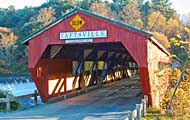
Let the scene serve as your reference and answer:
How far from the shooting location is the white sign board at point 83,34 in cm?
→ 1541

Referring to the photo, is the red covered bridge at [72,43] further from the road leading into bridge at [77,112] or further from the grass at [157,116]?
the road leading into bridge at [77,112]

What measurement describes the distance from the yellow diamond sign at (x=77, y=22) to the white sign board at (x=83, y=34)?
0.94 feet

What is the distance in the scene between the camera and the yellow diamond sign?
15854 mm

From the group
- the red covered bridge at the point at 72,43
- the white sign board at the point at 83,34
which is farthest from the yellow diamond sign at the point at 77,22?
the white sign board at the point at 83,34

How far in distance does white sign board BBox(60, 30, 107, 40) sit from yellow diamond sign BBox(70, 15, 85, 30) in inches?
11.2

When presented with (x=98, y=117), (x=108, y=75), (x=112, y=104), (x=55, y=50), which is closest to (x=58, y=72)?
(x=55, y=50)

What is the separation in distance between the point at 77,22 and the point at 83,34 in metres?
0.66

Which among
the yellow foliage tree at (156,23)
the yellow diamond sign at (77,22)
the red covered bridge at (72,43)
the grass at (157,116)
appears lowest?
the grass at (157,116)

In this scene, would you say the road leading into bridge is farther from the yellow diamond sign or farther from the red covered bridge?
the yellow diamond sign

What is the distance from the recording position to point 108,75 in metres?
31.2

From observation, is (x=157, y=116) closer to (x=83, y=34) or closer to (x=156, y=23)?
(x=83, y=34)

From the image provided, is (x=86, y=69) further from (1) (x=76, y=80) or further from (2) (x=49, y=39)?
(2) (x=49, y=39)

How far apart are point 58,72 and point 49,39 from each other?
3586 mm

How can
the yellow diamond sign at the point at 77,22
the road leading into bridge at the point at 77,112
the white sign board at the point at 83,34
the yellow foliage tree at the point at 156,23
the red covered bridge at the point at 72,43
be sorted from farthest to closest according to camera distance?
1. the yellow foliage tree at the point at 156,23
2. the yellow diamond sign at the point at 77,22
3. the white sign board at the point at 83,34
4. the red covered bridge at the point at 72,43
5. the road leading into bridge at the point at 77,112
